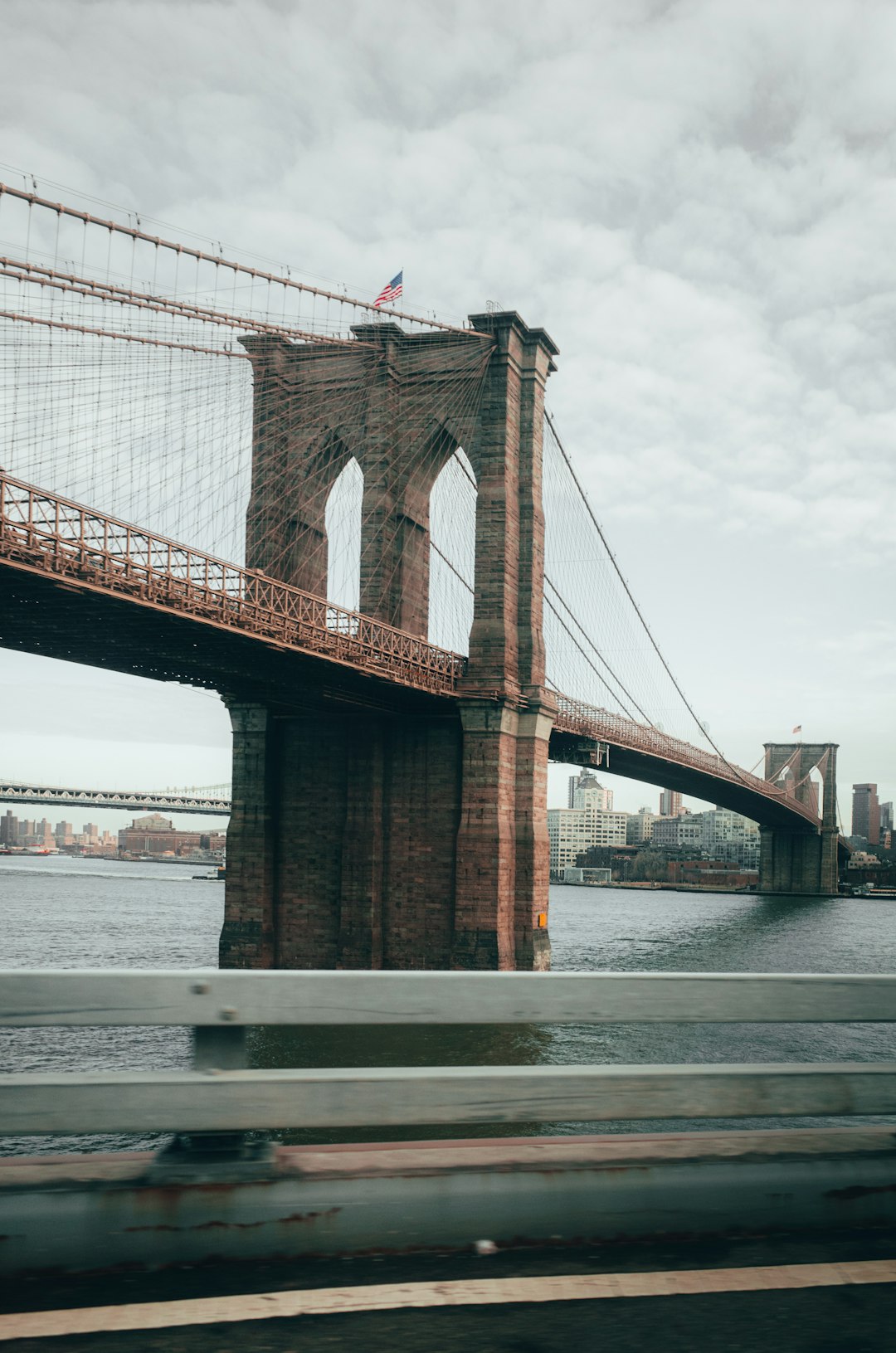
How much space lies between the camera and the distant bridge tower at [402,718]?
111 ft

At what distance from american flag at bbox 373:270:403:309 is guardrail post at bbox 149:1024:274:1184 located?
3492 centimetres

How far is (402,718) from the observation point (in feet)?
115

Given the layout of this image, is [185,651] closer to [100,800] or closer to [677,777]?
[677,777]

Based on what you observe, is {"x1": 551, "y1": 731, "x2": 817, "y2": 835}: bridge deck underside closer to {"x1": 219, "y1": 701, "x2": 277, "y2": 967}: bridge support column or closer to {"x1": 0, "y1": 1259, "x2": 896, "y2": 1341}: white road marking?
{"x1": 219, "y1": 701, "x2": 277, "y2": 967}: bridge support column

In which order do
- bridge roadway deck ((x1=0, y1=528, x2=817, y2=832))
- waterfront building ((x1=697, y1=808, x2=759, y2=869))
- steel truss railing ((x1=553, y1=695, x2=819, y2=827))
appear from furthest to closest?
waterfront building ((x1=697, y1=808, x2=759, y2=869))
steel truss railing ((x1=553, y1=695, x2=819, y2=827))
bridge roadway deck ((x1=0, y1=528, x2=817, y2=832))

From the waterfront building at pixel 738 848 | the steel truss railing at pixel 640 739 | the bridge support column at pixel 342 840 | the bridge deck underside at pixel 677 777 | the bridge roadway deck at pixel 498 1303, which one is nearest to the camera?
the bridge roadway deck at pixel 498 1303

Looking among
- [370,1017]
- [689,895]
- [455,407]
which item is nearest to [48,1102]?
[370,1017]

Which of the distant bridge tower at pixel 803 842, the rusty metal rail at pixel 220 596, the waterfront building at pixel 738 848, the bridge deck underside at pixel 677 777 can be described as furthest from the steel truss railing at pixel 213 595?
the waterfront building at pixel 738 848

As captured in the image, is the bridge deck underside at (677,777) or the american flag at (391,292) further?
the bridge deck underside at (677,777)

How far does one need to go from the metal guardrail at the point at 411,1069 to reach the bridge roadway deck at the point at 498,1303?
1.35ft

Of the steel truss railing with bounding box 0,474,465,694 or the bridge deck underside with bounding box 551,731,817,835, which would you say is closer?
the steel truss railing with bounding box 0,474,465,694

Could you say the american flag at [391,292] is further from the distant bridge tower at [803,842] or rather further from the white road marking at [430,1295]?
the distant bridge tower at [803,842]

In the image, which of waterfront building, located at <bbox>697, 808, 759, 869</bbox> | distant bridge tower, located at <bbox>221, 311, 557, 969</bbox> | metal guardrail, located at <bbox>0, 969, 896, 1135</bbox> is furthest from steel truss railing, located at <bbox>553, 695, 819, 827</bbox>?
waterfront building, located at <bbox>697, 808, 759, 869</bbox>

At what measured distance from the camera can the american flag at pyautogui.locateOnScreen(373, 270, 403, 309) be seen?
36.2m
